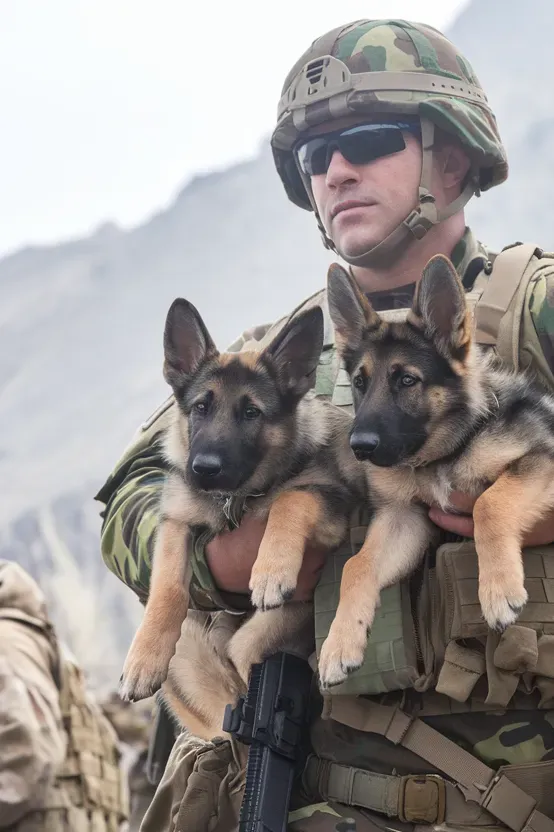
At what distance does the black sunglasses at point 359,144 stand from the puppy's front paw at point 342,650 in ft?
7.11

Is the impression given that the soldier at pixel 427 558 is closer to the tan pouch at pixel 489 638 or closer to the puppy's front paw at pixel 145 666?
the tan pouch at pixel 489 638

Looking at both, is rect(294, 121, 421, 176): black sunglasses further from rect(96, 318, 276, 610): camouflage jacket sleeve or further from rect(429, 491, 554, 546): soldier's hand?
rect(429, 491, 554, 546): soldier's hand

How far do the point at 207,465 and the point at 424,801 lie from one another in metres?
1.32

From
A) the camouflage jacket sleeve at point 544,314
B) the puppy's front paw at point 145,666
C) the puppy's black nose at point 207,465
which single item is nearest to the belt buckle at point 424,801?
the puppy's front paw at point 145,666

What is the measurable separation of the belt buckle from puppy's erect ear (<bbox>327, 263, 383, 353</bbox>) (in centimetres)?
155

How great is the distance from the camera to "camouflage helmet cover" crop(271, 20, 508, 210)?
3893 millimetres

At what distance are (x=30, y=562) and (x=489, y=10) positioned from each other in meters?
51.6

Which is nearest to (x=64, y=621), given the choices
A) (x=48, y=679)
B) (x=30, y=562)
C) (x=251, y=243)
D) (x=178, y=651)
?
(x=30, y=562)

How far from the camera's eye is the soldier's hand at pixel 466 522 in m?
2.72

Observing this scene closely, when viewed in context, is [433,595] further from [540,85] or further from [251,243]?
[540,85]

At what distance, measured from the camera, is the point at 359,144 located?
12.4 ft

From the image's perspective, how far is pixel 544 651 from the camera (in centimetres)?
256

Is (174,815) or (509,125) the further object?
(509,125)

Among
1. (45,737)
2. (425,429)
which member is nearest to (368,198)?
(425,429)
